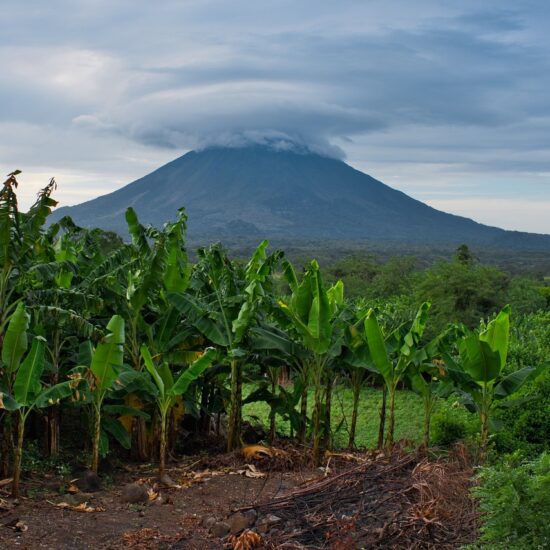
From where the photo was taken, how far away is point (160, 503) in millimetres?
7910

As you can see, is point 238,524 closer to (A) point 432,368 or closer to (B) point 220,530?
(B) point 220,530

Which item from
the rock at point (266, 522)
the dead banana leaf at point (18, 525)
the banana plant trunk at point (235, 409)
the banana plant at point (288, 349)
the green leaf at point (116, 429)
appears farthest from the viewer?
the banana plant trunk at point (235, 409)

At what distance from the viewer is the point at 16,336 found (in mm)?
7672

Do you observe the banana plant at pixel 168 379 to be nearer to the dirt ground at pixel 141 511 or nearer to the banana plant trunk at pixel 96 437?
the dirt ground at pixel 141 511

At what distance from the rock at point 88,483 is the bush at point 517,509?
4.75m

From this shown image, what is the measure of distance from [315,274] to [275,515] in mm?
3432

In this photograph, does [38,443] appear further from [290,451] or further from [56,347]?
[290,451]

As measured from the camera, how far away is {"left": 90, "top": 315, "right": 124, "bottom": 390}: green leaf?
7980mm

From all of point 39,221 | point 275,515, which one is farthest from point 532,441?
point 39,221

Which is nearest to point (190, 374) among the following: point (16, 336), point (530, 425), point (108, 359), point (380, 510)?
point (108, 359)

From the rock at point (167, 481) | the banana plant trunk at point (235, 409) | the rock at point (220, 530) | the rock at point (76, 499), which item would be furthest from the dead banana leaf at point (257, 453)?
the rock at point (220, 530)

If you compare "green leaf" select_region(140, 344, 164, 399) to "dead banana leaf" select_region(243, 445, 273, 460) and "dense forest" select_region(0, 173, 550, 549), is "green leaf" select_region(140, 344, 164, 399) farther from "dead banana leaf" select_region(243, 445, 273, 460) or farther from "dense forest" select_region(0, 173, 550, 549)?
"dead banana leaf" select_region(243, 445, 273, 460)

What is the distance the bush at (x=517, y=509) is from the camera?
5.17 metres

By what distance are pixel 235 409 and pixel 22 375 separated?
10.8ft
